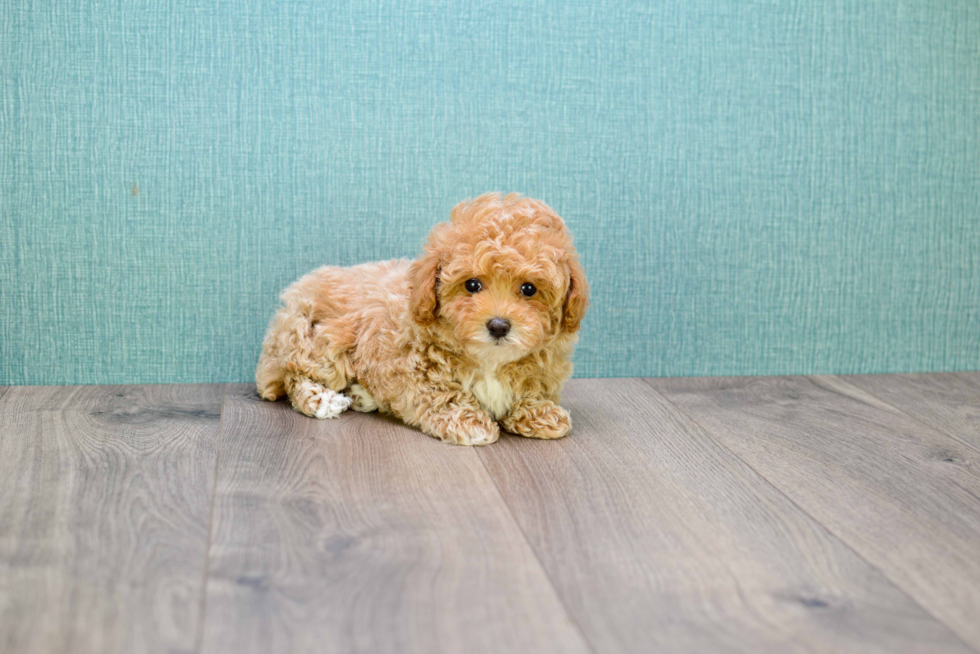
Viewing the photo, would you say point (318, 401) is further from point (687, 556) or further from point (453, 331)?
point (687, 556)

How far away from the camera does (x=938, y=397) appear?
8.01ft

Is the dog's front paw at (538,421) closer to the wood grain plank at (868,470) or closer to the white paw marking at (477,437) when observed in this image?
the white paw marking at (477,437)

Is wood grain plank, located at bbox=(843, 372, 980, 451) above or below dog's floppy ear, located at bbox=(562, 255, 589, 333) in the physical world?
below

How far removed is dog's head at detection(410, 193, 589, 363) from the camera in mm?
1803

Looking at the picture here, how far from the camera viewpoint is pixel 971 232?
Answer: 266 cm

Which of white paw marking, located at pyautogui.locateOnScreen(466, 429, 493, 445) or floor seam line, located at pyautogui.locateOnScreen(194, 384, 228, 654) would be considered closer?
floor seam line, located at pyautogui.locateOnScreen(194, 384, 228, 654)

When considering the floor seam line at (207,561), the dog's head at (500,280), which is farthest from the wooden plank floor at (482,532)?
the dog's head at (500,280)

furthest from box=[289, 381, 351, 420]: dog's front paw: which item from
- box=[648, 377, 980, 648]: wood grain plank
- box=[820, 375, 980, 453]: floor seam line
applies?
box=[820, 375, 980, 453]: floor seam line

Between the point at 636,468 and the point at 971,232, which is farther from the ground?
the point at 971,232

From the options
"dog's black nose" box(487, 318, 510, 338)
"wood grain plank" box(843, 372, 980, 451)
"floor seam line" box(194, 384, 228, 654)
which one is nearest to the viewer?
"floor seam line" box(194, 384, 228, 654)

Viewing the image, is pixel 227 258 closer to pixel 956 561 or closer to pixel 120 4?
pixel 120 4

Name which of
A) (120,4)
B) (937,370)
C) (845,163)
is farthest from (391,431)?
(937,370)

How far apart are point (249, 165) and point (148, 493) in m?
0.99

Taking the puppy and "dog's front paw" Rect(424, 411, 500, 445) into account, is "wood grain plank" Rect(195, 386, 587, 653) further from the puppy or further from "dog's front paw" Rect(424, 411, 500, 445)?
the puppy
